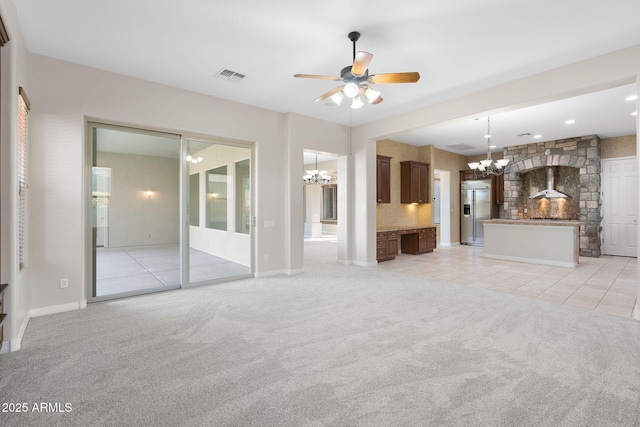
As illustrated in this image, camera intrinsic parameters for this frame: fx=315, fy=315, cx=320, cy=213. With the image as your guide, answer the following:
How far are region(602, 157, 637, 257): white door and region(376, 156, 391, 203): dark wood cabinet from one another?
577 cm

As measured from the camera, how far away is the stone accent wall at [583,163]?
809 centimetres

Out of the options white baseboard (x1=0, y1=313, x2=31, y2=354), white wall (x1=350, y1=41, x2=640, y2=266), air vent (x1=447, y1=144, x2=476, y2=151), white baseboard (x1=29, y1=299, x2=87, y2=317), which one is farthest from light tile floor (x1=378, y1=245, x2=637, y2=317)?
white baseboard (x1=0, y1=313, x2=31, y2=354)

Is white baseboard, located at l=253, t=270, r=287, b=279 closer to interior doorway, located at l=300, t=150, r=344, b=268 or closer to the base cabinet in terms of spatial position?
the base cabinet

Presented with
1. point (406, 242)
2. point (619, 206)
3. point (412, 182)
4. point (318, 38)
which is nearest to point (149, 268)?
point (318, 38)

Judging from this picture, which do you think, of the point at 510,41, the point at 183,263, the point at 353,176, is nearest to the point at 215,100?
the point at 183,263

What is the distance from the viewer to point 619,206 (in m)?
8.25

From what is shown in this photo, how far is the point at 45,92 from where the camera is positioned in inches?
147

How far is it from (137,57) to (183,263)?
2885 mm

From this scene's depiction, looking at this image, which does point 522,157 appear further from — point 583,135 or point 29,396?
point 29,396

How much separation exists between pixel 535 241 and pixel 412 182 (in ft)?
10.4

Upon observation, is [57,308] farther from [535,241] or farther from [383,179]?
[535,241]

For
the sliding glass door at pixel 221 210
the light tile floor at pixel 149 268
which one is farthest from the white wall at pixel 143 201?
the sliding glass door at pixel 221 210

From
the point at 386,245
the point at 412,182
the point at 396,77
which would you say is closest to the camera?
the point at 396,77

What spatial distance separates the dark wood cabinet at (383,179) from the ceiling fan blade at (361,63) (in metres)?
4.83
